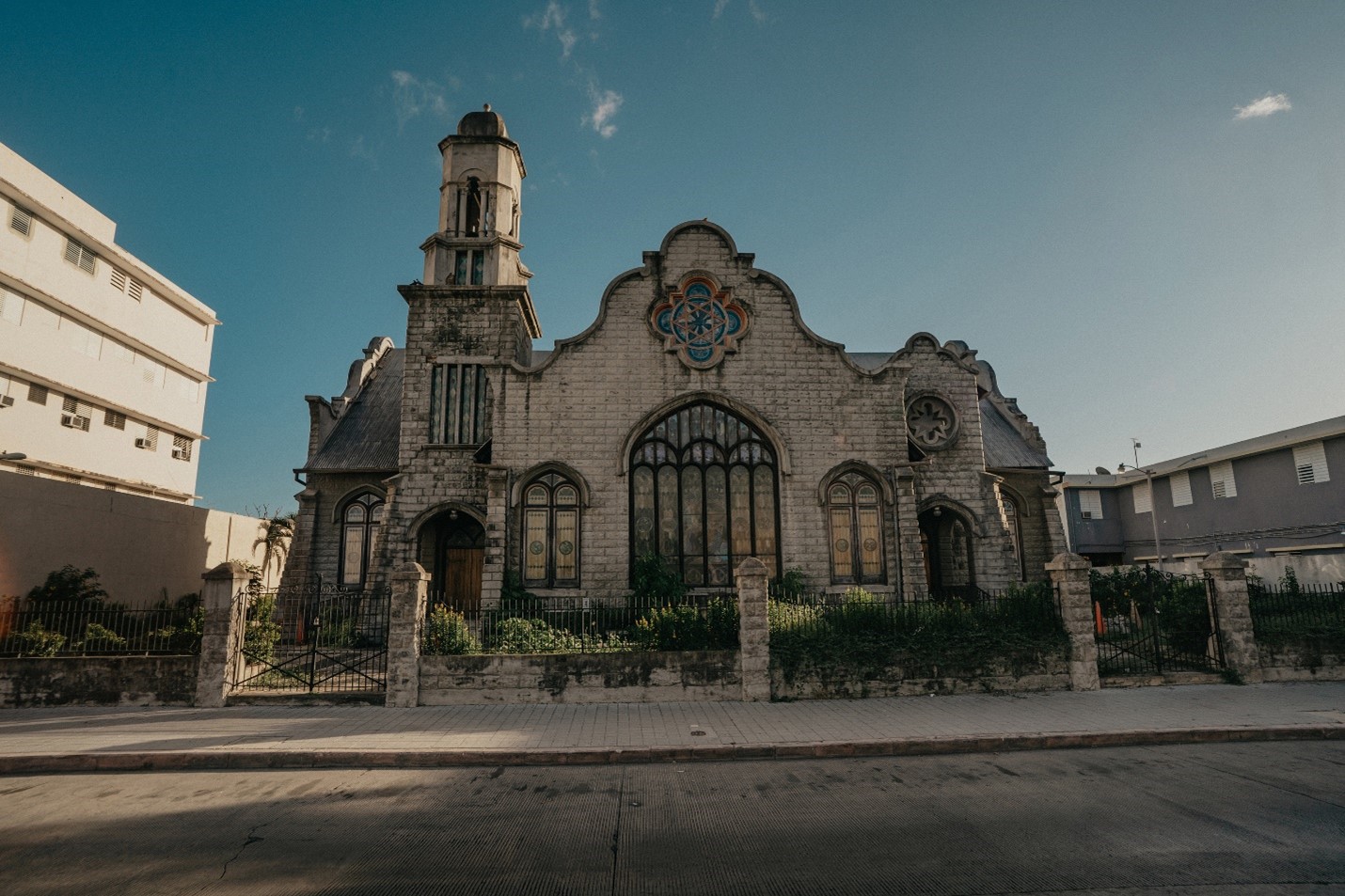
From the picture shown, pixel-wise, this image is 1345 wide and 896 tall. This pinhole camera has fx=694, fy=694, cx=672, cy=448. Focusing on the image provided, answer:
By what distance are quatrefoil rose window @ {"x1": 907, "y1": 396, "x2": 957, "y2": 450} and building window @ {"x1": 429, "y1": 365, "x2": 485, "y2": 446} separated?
44.8 feet

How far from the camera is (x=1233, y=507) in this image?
32062 mm

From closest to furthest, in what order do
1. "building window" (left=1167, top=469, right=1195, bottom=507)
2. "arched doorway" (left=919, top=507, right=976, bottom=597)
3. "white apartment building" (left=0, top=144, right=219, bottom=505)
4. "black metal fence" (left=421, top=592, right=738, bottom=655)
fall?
"black metal fence" (left=421, top=592, right=738, bottom=655) → "arched doorway" (left=919, top=507, right=976, bottom=597) → "white apartment building" (left=0, top=144, right=219, bottom=505) → "building window" (left=1167, top=469, right=1195, bottom=507)

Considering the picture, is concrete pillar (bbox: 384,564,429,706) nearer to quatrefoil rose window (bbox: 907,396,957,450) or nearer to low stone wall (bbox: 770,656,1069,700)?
low stone wall (bbox: 770,656,1069,700)

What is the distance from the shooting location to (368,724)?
10672 millimetres

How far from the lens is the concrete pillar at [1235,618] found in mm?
13414

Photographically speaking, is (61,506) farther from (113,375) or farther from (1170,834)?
(1170,834)

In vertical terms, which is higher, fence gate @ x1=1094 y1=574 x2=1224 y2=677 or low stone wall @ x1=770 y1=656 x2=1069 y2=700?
fence gate @ x1=1094 y1=574 x2=1224 y2=677

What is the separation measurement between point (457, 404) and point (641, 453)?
6198mm

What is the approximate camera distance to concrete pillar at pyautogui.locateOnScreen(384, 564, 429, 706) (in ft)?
39.8

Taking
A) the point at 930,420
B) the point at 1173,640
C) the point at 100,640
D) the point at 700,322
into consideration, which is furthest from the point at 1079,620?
the point at 100,640

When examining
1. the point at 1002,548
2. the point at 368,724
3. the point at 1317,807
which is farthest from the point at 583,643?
the point at 1002,548

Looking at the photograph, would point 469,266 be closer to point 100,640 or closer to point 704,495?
point 704,495

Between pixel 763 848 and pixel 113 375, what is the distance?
113 feet

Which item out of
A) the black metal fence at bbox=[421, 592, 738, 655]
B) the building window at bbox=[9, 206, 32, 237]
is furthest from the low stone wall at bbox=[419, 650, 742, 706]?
the building window at bbox=[9, 206, 32, 237]
